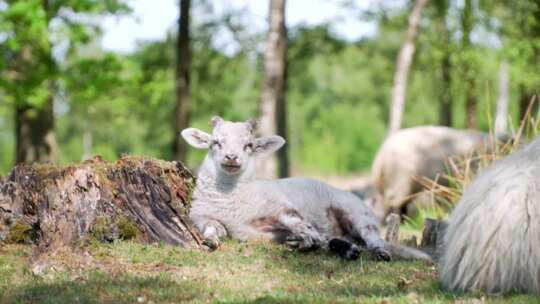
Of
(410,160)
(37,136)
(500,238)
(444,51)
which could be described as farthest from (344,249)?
(444,51)

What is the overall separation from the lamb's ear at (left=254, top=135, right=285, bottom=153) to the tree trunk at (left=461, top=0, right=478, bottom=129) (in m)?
15.1

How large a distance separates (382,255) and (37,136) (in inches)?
508

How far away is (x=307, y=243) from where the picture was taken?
676 cm

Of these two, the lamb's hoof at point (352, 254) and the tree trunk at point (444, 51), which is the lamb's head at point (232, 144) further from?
the tree trunk at point (444, 51)

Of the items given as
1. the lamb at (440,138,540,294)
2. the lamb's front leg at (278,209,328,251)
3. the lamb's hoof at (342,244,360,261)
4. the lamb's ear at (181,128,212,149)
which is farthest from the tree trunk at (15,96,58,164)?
the lamb at (440,138,540,294)

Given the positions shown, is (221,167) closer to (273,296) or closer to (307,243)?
(307,243)

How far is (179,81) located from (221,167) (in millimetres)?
12818

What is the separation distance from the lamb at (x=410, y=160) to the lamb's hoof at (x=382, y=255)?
7.62m

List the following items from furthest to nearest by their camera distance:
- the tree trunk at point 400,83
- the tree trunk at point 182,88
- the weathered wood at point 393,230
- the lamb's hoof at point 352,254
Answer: the tree trunk at point 182,88, the tree trunk at point 400,83, the weathered wood at point 393,230, the lamb's hoof at point 352,254

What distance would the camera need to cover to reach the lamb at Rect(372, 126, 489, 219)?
1466cm

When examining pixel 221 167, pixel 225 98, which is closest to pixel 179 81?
pixel 225 98

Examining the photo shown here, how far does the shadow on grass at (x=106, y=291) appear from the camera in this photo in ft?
17.2

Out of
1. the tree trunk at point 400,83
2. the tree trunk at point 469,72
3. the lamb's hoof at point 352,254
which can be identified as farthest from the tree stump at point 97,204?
the tree trunk at point 469,72

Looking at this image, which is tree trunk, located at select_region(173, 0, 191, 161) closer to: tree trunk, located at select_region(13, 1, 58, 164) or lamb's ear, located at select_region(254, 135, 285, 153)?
tree trunk, located at select_region(13, 1, 58, 164)
